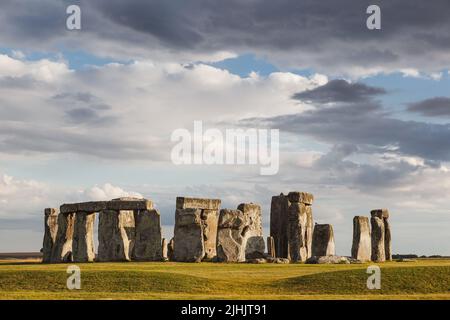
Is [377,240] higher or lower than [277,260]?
higher

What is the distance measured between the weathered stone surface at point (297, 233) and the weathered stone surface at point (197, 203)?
3.97 metres

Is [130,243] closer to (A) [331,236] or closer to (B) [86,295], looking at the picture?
(A) [331,236]

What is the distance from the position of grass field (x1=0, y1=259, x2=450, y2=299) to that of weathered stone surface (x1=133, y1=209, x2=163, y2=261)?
11.8 metres

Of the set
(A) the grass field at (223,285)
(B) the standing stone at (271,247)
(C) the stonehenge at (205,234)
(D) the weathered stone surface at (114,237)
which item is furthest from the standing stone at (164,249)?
(A) the grass field at (223,285)

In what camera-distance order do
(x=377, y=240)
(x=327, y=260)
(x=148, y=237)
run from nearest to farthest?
1. (x=327, y=260)
2. (x=148, y=237)
3. (x=377, y=240)

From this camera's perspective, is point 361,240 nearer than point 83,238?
No

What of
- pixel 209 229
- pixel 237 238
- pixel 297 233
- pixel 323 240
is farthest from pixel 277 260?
pixel 209 229

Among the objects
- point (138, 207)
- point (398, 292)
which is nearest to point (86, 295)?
point (398, 292)

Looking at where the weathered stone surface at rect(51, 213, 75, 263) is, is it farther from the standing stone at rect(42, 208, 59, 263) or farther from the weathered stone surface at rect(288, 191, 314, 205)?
the weathered stone surface at rect(288, 191, 314, 205)

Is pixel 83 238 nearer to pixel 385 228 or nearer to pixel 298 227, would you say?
pixel 298 227

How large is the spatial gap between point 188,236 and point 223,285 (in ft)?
43.8

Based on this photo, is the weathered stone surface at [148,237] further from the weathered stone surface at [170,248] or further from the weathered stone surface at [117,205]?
the weathered stone surface at [170,248]

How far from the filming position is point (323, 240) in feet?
135
